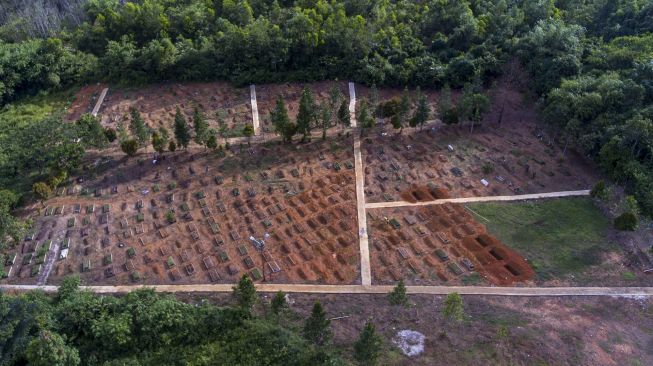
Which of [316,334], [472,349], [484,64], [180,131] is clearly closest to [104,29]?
[180,131]

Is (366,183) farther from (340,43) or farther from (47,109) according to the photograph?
(47,109)

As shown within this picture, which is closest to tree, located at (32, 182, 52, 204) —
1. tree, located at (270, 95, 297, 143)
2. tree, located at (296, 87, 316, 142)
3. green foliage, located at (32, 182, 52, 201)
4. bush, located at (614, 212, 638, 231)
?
green foliage, located at (32, 182, 52, 201)

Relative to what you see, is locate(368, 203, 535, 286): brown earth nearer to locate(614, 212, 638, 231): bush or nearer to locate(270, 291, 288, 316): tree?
locate(270, 291, 288, 316): tree

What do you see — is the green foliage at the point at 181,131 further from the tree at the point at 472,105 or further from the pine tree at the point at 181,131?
the tree at the point at 472,105

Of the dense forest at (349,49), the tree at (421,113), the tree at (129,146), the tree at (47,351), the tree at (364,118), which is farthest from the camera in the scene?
the tree at (421,113)

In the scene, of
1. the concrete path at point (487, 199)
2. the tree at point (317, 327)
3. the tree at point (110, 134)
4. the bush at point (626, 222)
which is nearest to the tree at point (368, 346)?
the tree at point (317, 327)

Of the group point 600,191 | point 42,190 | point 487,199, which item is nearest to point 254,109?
point 42,190
